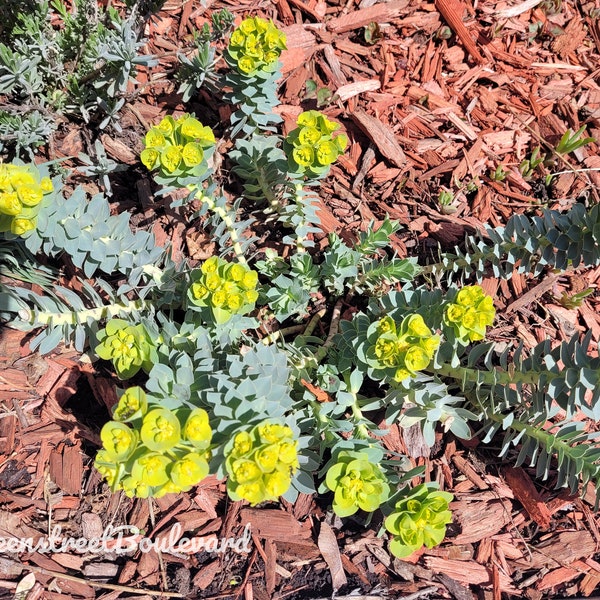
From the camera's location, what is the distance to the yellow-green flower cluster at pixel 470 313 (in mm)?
2046

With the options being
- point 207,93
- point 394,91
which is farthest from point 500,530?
point 207,93

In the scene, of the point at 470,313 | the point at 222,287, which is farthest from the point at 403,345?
the point at 222,287

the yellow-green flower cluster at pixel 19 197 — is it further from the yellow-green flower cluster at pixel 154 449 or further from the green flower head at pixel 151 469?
the green flower head at pixel 151 469

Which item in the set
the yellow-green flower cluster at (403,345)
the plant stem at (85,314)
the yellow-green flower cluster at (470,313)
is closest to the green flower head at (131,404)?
the plant stem at (85,314)

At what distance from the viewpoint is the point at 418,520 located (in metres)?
1.99

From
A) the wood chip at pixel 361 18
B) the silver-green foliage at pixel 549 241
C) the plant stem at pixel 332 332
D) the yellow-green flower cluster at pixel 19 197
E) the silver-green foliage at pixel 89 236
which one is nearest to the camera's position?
the yellow-green flower cluster at pixel 19 197

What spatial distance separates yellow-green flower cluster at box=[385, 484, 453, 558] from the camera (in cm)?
199

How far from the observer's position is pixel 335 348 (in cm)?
270

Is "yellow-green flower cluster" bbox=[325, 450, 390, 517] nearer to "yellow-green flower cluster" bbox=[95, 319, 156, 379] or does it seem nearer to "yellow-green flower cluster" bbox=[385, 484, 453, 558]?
"yellow-green flower cluster" bbox=[385, 484, 453, 558]

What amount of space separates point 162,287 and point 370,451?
1078mm

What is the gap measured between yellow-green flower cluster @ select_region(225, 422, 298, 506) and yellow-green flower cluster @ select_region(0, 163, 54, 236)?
1059 mm

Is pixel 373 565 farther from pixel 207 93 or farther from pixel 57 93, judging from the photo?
pixel 57 93

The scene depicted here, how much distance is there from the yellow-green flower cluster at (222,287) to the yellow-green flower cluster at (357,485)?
67 centimetres

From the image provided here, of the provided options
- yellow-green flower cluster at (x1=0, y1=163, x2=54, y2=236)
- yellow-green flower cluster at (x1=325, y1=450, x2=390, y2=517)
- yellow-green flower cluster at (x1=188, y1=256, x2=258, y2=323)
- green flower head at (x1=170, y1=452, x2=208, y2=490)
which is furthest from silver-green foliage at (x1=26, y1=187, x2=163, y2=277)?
yellow-green flower cluster at (x1=325, y1=450, x2=390, y2=517)
